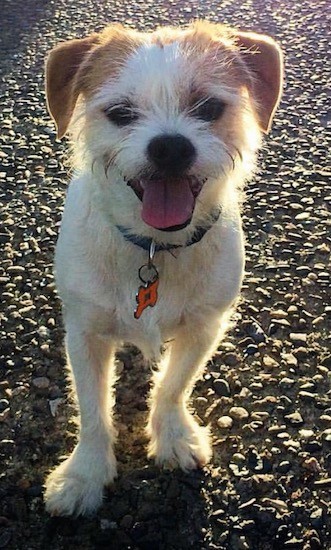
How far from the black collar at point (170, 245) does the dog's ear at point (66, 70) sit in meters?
0.54

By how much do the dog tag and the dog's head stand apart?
26 centimetres

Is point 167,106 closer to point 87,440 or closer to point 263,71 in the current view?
point 263,71

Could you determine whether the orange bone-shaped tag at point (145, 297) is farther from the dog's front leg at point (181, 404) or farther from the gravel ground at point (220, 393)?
the gravel ground at point (220, 393)

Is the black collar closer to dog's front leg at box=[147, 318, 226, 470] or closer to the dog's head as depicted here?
the dog's head

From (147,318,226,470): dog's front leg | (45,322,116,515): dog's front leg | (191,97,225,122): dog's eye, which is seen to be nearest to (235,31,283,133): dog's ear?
(191,97,225,122): dog's eye

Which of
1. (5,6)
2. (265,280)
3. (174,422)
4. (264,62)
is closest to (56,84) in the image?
(264,62)

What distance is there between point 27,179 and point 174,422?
2.71m

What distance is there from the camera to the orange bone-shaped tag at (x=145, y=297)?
2686 mm

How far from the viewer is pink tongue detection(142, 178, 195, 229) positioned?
2455 mm

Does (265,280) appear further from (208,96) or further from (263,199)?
(208,96)

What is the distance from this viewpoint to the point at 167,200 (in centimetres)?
248

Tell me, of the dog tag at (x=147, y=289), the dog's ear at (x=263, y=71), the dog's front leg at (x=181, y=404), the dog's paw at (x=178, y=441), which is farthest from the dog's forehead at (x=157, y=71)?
the dog's paw at (x=178, y=441)

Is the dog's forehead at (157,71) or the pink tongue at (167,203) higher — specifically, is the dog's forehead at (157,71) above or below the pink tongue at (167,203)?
above

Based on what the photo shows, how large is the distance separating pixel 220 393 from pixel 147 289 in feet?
3.40
